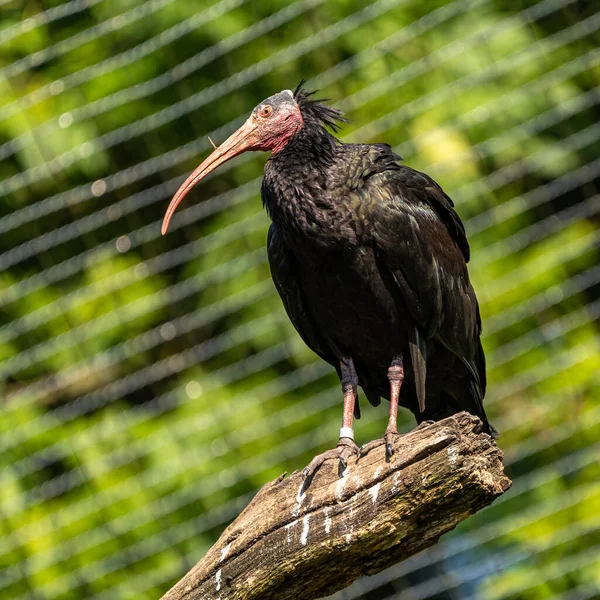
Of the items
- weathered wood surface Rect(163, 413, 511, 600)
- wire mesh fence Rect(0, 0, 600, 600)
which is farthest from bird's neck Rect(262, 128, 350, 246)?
wire mesh fence Rect(0, 0, 600, 600)

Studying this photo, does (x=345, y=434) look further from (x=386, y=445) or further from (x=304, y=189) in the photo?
(x=304, y=189)

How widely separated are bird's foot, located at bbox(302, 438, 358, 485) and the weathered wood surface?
62mm

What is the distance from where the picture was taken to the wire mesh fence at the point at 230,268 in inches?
360

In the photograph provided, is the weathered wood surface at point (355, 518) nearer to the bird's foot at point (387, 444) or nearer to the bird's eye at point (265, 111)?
the bird's foot at point (387, 444)

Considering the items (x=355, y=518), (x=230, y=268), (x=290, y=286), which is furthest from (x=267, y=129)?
(x=230, y=268)

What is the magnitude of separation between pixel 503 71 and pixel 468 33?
1.14 ft

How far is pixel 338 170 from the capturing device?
6109 millimetres

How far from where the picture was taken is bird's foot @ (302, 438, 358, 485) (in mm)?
5402

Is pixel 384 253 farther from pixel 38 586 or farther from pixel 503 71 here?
pixel 38 586

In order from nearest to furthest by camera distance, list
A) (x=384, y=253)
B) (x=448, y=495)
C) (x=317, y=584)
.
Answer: (x=448, y=495), (x=317, y=584), (x=384, y=253)

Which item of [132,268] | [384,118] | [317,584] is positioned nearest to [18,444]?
[132,268]

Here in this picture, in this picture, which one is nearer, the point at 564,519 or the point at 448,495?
the point at 448,495

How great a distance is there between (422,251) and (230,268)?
3.21m

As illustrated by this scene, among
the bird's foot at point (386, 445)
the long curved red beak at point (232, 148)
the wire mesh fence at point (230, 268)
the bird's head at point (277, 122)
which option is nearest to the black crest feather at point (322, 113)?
the bird's head at point (277, 122)
